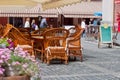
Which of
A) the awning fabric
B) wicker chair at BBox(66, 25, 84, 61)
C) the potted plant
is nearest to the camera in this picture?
the potted plant

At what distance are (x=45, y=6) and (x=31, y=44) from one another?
114 centimetres

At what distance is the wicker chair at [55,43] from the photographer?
11.6 m

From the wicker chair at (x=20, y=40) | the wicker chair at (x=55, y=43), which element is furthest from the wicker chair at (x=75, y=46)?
the wicker chair at (x=20, y=40)

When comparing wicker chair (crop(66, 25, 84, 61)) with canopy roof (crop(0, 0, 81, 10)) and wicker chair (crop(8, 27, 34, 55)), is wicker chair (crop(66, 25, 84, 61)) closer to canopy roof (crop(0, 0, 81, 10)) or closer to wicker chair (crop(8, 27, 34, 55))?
canopy roof (crop(0, 0, 81, 10))

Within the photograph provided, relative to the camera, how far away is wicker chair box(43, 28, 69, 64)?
11586mm

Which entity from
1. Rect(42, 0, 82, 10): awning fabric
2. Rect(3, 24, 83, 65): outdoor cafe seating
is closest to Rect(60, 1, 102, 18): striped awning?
Rect(42, 0, 82, 10): awning fabric

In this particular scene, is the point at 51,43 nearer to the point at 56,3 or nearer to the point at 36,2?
the point at 56,3

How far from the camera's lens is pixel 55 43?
12.1 metres

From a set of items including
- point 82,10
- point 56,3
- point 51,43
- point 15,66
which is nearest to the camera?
point 15,66

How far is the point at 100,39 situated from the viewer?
1919 centimetres

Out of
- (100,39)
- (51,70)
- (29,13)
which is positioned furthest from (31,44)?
(29,13)

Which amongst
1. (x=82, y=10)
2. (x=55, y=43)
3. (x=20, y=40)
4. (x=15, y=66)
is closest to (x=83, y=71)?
(x=55, y=43)

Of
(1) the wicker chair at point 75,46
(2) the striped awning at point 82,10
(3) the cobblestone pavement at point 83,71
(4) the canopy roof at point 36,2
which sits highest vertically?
(2) the striped awning at point 82,10

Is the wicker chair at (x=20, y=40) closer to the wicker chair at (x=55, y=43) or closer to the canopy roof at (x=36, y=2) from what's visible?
the wicker chair at (x=55, y=43)
